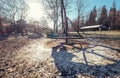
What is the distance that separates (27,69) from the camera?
6020 millimetres

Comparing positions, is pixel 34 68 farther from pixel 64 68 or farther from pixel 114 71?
pixel 114 71

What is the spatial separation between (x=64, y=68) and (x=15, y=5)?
3572 centimetres

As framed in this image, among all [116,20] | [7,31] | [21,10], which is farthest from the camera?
[116,20]

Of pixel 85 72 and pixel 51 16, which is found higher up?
pixel 51 16

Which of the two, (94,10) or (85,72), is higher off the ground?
(94,10)

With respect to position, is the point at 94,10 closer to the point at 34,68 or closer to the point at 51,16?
the point at 51,16

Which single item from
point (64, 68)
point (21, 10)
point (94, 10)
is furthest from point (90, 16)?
point (64, 68)

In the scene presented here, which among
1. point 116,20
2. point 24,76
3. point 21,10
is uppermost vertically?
point 21,10

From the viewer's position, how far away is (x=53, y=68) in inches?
235

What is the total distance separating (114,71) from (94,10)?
69.4 meters

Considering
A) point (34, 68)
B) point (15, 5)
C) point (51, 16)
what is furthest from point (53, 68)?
point (15, 5)

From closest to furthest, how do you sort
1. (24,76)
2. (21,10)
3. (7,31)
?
(24,76), (7,31), (21,10)

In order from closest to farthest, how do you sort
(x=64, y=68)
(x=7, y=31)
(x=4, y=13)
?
(x=64, y=68) → (x=7, y=31) → (x=4, y=13)

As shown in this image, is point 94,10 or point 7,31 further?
point 94,10
